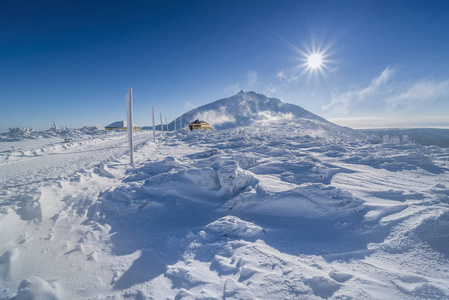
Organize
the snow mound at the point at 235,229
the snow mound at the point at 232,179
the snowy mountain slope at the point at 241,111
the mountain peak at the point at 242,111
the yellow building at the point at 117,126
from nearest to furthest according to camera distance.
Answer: the snow mound at the point at 235,229 < the snow mound at the point at 232,179 < the yellow building at the point at 117,126 < the mountain peak at the point at 242,111 < the snowy mountain slope at the point at 241,111

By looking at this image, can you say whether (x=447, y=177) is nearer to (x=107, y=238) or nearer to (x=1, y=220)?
(x=107, y=238)

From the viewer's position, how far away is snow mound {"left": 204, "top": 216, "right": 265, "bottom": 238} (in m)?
3.10

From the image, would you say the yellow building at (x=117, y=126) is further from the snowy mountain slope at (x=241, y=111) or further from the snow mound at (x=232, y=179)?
the snow mound at (x=232, y=179)

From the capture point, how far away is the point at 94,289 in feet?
7.30

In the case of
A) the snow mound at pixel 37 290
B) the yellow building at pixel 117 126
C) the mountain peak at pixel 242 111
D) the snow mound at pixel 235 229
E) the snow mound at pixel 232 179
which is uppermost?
the mountain peak at pixel 242 111

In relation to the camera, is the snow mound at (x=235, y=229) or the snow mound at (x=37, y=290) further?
the snow mound at (x=235, y=229)

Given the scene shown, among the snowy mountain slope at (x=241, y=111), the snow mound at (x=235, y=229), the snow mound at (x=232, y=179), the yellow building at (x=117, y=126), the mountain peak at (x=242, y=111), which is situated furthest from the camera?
the snowy mountain slope at (x=241, y=111)

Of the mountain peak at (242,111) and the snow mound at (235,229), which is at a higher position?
the mountain peak at (242,111)

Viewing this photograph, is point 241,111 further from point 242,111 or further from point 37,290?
point 37,290

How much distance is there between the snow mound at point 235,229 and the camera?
10.2 ft

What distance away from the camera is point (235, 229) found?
3176 mm

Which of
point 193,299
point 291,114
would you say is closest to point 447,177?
point 193,299

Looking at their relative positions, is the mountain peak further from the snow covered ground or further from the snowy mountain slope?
the snow covered ground

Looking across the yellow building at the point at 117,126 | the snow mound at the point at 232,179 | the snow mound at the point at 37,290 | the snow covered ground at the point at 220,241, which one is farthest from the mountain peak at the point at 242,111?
the snow mound at the point at 37,290
